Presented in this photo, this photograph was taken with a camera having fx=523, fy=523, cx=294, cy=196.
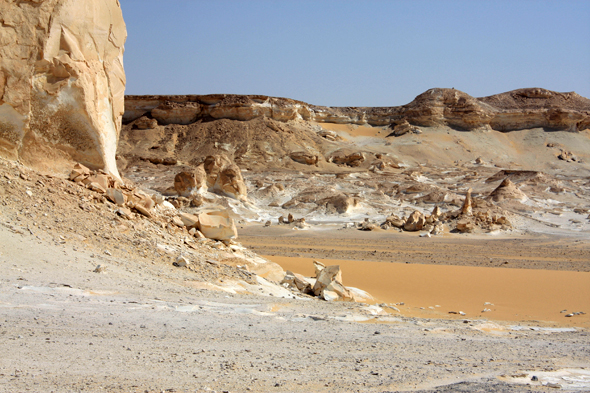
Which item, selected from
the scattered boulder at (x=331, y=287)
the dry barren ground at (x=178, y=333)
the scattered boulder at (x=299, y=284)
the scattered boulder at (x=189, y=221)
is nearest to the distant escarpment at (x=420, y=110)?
the scattered boulder at (x=189, y=221)

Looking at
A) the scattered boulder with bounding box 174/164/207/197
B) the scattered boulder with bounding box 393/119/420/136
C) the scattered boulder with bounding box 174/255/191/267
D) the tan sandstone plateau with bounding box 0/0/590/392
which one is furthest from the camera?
the scattered boulder with bounding box 393/119/420/136

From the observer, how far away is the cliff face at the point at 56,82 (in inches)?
296

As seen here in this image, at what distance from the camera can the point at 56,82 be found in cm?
790

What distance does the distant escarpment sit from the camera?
5247 centimetres

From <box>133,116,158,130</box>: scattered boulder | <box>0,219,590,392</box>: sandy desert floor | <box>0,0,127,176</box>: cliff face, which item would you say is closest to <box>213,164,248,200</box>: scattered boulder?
<box>0,0,127,176</box>: cliff face

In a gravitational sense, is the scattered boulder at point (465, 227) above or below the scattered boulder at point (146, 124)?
below

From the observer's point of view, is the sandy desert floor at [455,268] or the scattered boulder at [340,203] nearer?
the sandy desert floor at [455,268]

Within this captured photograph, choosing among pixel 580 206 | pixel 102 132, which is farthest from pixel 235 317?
pixel 580 206

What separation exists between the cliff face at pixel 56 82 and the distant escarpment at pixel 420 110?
43101 mm

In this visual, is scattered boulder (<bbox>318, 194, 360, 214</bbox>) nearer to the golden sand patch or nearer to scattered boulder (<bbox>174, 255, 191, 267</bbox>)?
the golden sand patch

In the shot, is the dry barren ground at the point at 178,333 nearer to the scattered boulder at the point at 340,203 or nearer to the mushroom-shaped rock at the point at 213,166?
the scattered boulder at the point at 340,203

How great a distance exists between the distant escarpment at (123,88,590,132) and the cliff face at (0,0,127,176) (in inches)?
1697

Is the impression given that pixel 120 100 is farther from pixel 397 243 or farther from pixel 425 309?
pixel 397 243

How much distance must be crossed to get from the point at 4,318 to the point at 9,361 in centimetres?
102
